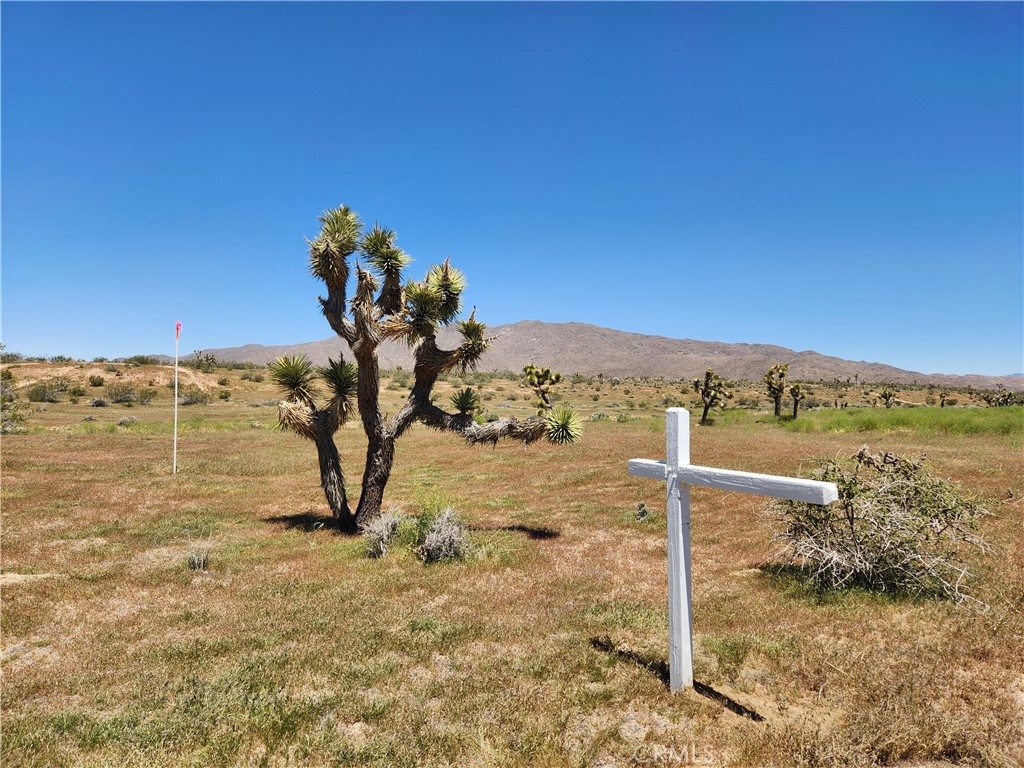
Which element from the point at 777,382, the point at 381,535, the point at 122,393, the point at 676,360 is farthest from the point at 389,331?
the point at 676,360

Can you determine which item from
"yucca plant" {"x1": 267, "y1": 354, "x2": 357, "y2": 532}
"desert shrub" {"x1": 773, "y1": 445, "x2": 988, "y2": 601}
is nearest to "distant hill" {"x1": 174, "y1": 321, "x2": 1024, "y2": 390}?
"yucca plant" {"x1": 267, "y1": 354, "x2": 357, "y2": 532}

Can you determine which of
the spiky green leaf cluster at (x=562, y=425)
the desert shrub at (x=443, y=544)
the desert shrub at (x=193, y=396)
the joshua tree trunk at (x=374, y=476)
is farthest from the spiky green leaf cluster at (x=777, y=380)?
the desert shrub at (x=193, y=396)

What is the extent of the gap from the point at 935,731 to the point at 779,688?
1367 mm

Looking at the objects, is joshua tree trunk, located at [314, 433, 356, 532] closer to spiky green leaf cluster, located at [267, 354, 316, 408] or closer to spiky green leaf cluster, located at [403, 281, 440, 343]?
spiky green leaf cluster, located at [267, 354, 316, 408]

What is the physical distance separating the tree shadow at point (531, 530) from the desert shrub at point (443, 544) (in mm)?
2155

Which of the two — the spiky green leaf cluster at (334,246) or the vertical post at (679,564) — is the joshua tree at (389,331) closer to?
the spiky green leaf cluster at (334,246)

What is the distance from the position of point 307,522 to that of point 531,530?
6259 millimetres

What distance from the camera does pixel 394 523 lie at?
12.3 meters

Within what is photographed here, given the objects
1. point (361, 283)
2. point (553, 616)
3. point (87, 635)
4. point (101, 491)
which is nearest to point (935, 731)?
point (553, 616)

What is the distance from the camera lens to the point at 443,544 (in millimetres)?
11195

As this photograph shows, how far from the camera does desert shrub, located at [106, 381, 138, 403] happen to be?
160 ft

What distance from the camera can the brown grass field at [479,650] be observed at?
4.55m

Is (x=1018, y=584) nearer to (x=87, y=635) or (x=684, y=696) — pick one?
(x=684, y=696)

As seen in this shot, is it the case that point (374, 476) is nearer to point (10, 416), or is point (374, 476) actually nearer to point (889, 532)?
point (889, 532)
